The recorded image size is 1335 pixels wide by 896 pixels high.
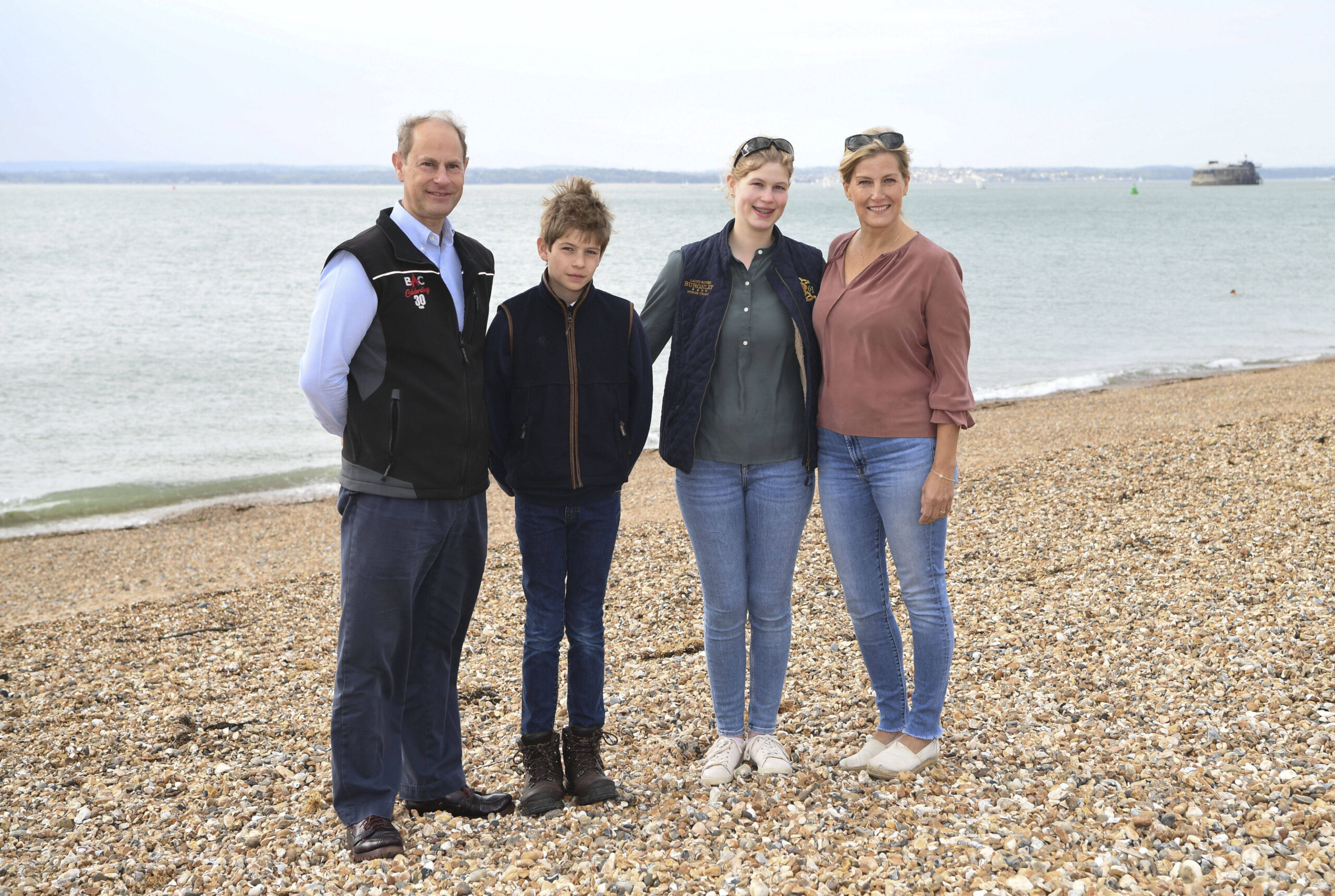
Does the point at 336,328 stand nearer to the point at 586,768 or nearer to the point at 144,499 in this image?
the point at 586,768

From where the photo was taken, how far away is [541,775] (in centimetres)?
393

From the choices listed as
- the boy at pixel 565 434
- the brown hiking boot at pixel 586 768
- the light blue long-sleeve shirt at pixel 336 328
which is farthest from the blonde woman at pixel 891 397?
the light blue long-sleeve shirt at pixel 336 328

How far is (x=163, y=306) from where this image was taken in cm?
3719

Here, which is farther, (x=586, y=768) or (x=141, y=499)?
(x=141, y=499)

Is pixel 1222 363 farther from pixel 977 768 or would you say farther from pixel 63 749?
pixel 63 749

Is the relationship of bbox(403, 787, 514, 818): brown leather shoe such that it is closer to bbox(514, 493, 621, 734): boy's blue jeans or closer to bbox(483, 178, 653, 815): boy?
bbox(483, 178, 653, 815): boy

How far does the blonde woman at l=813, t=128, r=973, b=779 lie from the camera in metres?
3.58

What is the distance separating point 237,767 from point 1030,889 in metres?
3.70

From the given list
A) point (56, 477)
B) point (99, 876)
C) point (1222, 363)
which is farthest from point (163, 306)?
point (99, 876)

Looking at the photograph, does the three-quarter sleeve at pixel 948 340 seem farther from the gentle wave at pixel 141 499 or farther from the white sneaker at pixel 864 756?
the gentle wave at pixel 141 499

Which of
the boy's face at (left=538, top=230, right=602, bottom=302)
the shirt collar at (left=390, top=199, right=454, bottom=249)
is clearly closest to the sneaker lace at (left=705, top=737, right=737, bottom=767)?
the boy's face at (left=538, top=230, right=602, bottom=302)

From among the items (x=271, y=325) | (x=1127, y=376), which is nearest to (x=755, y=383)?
(x=1127, y=376)

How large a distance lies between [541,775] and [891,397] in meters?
2.10

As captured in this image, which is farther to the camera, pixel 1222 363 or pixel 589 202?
pixel 1222 363
